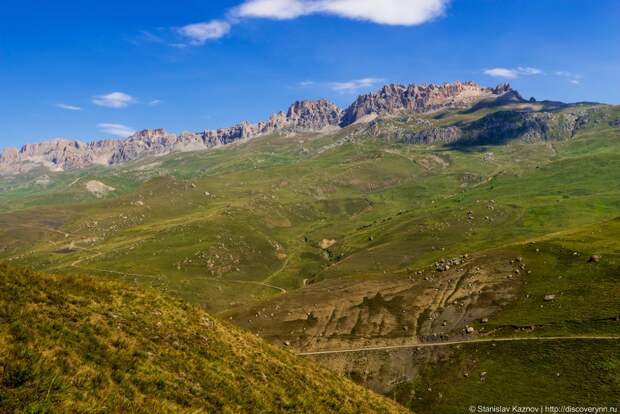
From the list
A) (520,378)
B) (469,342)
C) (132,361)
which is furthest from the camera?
(469,342)

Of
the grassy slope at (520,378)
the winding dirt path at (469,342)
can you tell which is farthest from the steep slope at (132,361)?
the winding dirt path at (469,342)

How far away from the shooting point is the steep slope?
21.2 metres

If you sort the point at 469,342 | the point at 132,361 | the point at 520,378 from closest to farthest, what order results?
the point at 132,361
the point at 520,378
the point at 469,342

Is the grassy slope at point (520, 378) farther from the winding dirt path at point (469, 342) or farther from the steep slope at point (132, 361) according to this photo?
the steep slope at point (132, 361)

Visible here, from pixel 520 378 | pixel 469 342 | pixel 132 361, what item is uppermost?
pixel 132 361

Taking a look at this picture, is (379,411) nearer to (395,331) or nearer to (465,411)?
(465,411)

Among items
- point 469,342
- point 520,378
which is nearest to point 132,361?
point 520,378

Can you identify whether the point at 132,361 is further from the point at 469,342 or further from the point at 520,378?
the point at 469,342

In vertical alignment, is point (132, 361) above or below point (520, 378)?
above

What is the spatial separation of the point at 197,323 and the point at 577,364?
338 ft

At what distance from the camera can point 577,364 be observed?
105 meters

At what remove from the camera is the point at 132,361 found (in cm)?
2869

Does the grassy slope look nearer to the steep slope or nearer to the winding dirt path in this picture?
the winding dirt path

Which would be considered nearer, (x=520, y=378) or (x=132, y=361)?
(x=132, y=361)
